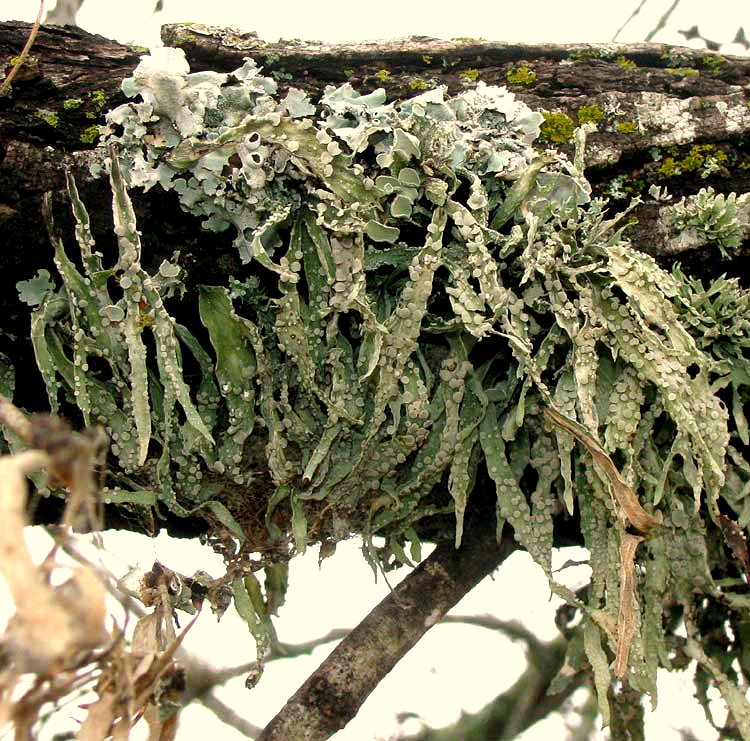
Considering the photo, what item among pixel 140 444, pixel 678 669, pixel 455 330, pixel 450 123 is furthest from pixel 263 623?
pixel 450 123

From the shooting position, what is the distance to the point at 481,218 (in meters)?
1.18

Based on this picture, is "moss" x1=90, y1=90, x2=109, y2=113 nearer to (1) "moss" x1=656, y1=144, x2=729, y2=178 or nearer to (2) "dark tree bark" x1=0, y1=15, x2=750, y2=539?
(2) "dark tree bark" x1=0, y1=15, x2=750, y2=539

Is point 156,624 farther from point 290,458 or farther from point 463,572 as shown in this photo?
point 463,572

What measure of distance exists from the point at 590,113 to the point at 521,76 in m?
0.12

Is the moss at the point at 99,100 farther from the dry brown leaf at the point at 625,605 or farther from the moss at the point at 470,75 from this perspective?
the dry brown leaf at the point at 625,605

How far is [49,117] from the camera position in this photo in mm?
1182

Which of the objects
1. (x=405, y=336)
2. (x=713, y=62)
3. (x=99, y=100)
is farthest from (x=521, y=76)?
(x=99, y=100)

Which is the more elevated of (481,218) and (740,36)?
(740,36)

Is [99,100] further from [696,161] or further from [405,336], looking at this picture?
[696,161]

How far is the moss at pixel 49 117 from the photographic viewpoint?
118 centimetres

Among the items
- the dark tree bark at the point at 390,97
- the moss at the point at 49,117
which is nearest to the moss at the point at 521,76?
the dark tree bark at the point at 390,97

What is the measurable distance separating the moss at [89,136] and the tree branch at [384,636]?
2.51ft

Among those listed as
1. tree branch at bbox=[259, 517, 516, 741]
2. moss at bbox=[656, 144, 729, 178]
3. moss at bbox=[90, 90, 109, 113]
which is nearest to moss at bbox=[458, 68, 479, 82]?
moss at bbox=[656, 144, 729, 178]

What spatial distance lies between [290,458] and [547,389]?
1.17 ft
